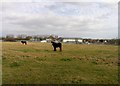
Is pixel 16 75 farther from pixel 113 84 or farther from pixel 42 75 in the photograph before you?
pixel 113 84

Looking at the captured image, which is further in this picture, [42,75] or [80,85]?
[42,75]

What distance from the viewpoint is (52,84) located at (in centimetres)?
921

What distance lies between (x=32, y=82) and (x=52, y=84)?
86cm

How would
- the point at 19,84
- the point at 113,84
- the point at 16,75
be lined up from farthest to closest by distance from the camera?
the point at 16,75 → the point at 113,84 → the point at 19,84

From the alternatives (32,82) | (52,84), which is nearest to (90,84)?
(52,84)

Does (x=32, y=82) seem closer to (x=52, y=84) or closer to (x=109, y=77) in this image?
(x=52, y=84)

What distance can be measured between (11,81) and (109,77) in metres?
4.46

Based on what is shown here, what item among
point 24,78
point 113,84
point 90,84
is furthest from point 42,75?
point 113,84

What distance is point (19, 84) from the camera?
9.08m

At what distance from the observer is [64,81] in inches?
386

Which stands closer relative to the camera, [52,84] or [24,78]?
[52,84]

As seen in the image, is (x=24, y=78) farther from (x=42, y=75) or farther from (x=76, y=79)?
(x=76, y=79)

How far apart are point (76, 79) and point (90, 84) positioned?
2.82ft

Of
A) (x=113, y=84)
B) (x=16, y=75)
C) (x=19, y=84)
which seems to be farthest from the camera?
(x=16, y=75)
